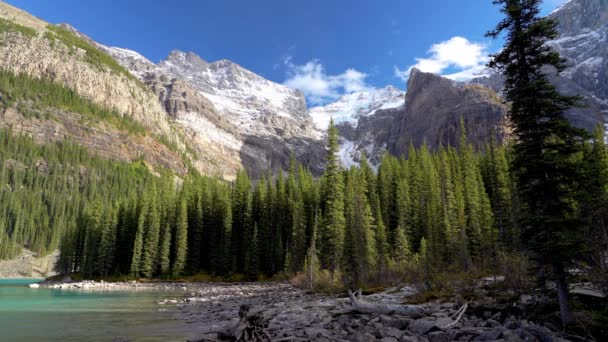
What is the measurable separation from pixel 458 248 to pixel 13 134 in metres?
185

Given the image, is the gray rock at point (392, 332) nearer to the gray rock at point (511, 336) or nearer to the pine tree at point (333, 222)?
the gray rock at point (511, 336)

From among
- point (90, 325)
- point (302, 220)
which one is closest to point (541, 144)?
point (90, 325)

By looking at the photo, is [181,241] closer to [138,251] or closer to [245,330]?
[138,251]

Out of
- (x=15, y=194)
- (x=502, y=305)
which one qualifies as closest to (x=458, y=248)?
(x=502, y=305)

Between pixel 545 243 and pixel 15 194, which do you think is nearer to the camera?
pixel 545 243

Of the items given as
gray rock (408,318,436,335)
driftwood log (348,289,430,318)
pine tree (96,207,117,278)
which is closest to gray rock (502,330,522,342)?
gray rock (408,318,436,335)

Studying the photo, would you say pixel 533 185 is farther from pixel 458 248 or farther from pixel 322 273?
pixel 458 248

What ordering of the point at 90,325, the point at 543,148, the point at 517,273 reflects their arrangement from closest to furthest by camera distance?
the point at 543,148
the point at 517,273
the point at 90,325

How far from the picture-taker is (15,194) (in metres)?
147

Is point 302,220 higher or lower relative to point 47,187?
lower

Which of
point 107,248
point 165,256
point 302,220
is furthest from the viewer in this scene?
point 107,248

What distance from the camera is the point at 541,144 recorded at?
15.0 m

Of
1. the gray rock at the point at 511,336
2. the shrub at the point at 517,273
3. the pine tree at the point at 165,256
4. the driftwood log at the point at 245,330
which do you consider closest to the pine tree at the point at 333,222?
the shrub at the point at 517,273

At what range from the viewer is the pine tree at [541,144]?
13758mm
